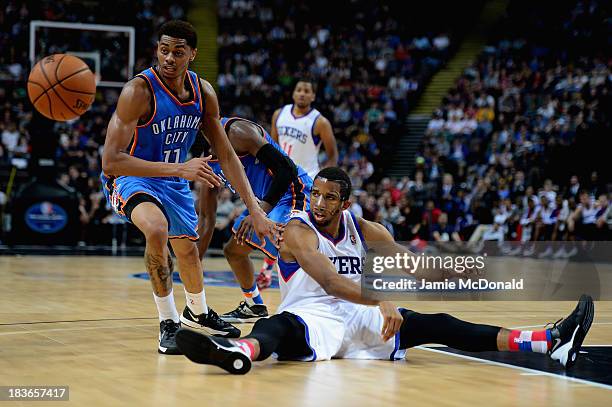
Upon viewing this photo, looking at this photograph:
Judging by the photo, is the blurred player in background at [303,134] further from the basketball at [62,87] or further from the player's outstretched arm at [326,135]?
the basketball at [62,87]

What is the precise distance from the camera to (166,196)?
5664mm

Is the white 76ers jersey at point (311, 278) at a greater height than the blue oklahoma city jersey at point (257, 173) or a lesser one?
lesser

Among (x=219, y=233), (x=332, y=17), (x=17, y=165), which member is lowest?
(x=219, y=233)

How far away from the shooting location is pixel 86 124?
771 inches

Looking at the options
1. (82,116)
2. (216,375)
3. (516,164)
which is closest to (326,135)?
(216,375)

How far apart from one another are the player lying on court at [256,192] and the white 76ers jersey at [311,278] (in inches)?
47.8

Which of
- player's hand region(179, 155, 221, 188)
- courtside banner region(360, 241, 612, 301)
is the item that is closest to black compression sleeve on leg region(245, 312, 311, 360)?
courtside banner region(360, 241, 612, 301)

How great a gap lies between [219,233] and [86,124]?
5.01 metres

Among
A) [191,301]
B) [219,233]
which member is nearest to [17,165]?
[219,233]

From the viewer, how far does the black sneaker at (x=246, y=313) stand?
6855mm

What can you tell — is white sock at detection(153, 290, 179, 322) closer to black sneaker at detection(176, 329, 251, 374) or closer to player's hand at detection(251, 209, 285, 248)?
player's hand at detection(251, 209, 285, 248)

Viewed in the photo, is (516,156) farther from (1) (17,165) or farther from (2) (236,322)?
(2) (236,322)

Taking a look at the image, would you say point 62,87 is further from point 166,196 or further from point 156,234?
point 156,234

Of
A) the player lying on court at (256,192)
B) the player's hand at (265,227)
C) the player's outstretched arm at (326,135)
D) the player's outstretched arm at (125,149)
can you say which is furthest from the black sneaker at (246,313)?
the player's outstretched arm at (326,135)
